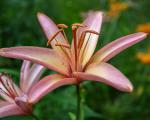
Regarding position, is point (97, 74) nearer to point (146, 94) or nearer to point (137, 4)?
point (146, 94)

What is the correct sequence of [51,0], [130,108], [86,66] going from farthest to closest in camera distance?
[51,0] → [130,108] → [86,66]

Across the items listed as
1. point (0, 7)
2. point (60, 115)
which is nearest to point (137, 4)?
point (0, 7)

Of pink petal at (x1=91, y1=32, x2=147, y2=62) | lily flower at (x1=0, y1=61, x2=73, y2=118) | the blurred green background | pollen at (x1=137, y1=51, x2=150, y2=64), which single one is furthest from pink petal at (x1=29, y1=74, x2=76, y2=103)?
pollen at (x1=137, y1=51, x2=150, y2=64)

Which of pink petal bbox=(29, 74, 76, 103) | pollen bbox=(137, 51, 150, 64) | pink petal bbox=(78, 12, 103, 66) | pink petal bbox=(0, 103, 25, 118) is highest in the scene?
pink petal bbox=(78, 12, 103, 66)

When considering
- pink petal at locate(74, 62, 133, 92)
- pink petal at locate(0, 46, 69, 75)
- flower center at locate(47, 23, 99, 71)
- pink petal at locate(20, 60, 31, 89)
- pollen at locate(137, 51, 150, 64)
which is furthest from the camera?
pollen at locate(137, 51, 150, 64)

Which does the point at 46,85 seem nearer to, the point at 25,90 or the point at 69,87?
the point at 25,90

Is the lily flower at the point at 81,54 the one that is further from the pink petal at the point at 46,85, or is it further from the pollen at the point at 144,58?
the pollen at the point at 144,58

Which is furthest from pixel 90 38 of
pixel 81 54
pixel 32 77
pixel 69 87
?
pixel 69 87

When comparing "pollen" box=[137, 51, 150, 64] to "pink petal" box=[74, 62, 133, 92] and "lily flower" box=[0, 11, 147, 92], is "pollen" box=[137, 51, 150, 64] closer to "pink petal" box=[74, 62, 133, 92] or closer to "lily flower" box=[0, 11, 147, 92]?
"lily flower" box=[0, 11, 147, 92]
